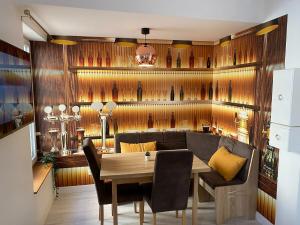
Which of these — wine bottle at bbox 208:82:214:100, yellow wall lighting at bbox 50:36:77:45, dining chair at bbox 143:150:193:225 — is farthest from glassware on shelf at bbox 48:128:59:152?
wine bottle at bbox 208:82:214:100

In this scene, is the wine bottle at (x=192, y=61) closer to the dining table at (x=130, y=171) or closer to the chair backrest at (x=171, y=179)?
the dining table at (x=130, y=171)

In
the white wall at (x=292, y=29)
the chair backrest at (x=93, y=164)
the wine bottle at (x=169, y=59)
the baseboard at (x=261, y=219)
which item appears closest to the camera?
the white wall at (x=292, y=29)

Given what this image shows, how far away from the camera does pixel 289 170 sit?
250cm

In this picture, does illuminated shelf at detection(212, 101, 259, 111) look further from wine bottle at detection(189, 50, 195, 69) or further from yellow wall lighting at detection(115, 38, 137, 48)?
yellow wall lighting at detection(115, 38, 137, 48)

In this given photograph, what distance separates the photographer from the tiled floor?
2994mm

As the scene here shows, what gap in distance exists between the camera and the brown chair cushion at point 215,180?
2.95 meters

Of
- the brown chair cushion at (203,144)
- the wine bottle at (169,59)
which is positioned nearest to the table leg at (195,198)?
the brown chair cushion at (203,144)

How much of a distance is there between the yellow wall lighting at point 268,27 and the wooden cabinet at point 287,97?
666 millimetres

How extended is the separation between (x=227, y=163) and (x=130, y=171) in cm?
135

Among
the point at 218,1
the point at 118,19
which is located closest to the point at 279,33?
the point at 218,1

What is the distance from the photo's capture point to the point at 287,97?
7.20 feet

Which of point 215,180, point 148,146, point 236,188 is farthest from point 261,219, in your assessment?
point 148,146

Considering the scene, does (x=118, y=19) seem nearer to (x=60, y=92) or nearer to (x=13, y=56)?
(x=13, y=56)

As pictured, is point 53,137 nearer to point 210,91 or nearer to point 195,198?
point 195,198
